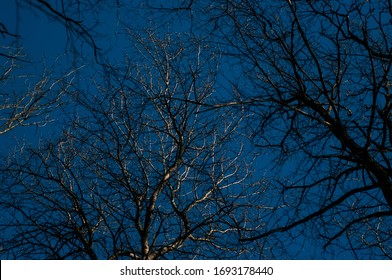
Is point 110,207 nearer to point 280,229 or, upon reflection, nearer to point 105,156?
point 105,156

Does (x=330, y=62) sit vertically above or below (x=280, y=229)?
above

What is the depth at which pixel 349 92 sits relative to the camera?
466cm

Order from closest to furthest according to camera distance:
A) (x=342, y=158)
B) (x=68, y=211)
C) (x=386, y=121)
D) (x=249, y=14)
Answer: (x=386, y=121) → (x=342, y=158) → (x=249, y=14) → (x=68, y=211)

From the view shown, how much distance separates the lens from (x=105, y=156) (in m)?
5.93

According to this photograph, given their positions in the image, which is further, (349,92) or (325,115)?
(349,92)

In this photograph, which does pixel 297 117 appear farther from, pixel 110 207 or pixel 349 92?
pixel 110 207

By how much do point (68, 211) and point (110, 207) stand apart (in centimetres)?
69

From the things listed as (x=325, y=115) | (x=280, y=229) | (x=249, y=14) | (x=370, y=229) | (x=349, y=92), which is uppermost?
(x=249, y=14)

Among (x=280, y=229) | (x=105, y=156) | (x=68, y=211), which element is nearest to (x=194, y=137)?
(x=105, y=156)
